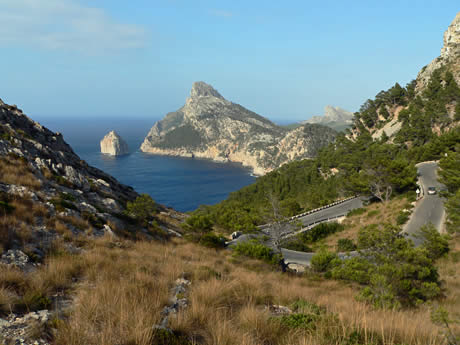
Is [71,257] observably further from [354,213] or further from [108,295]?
[354,213]

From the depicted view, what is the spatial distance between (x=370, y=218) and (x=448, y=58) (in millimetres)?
87953

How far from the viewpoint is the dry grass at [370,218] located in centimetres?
3408

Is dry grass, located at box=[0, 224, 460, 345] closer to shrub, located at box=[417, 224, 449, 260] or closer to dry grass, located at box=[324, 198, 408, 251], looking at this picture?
shrub, located at box=[417, 224, 449, 260]

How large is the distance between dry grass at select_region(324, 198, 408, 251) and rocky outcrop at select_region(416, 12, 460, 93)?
65908 mm

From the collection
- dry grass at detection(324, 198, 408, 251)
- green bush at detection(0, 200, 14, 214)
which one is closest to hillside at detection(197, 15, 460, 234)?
dry grass at detection(324, 198, 408, 251)

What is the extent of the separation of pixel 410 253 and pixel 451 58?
106790mm

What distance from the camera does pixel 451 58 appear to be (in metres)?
88.7

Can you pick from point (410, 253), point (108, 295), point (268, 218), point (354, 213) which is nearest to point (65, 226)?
point (108, 295)

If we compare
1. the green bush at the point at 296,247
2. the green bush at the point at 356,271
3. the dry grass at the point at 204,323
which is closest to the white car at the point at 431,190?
the green bush at the point at 296,247

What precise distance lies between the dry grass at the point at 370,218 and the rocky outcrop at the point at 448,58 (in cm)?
6591

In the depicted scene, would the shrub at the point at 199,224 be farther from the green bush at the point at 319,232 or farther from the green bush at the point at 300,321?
the green bush at the point at 300,321

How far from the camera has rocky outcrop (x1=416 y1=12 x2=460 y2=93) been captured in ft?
279

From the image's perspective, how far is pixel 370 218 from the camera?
37.0 metres

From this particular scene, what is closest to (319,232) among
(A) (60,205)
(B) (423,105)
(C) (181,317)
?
(A) (60,205)
